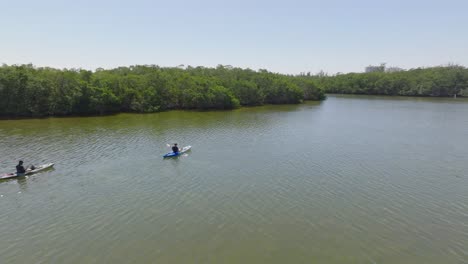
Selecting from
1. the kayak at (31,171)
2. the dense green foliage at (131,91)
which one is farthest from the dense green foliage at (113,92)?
the kayak at (31,171)

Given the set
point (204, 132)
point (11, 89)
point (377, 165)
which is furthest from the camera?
point (11, 89)

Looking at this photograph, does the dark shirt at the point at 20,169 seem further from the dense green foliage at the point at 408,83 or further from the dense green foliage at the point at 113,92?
the dense green foliage at the point at 408,83

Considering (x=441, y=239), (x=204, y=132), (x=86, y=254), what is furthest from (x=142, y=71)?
(x=441, y=239)

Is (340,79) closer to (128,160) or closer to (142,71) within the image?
(142,71)

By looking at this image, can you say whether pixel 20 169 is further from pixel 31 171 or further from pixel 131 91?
pixel 131 91

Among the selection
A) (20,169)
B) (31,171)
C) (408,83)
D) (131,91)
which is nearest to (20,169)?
(20,169)

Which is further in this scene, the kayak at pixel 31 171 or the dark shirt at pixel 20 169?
the dark shirt at pixel 20 169

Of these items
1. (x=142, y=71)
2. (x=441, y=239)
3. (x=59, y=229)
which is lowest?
(x=441, y=239)
